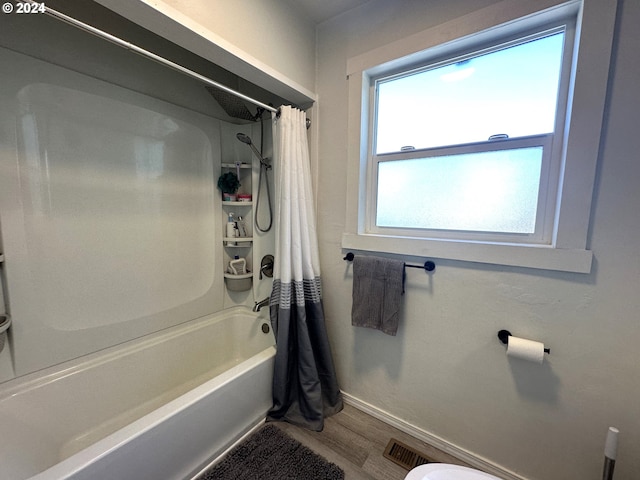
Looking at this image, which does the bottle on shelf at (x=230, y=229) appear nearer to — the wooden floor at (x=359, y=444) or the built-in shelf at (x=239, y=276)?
the built-in shelf at (x=239, y=276)

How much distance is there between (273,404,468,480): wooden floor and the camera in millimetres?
1267

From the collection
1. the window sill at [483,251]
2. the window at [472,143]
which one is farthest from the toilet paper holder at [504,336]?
the window at [472,143]

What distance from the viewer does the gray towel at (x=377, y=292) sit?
1.39 m

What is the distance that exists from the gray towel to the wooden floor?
64 centimetres

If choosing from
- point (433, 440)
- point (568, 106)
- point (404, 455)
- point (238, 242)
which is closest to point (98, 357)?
point (238, 242)

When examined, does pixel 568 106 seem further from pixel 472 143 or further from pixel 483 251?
pixel 483 251

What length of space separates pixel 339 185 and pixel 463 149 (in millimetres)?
703

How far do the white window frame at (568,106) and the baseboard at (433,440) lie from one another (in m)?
1.03

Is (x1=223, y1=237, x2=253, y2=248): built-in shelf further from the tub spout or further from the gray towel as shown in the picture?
the gray towel

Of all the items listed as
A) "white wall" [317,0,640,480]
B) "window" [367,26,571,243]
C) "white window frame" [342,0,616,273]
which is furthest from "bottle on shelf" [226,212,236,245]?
"white window frame" [342,0,616,273]

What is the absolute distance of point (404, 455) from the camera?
4.42 ft

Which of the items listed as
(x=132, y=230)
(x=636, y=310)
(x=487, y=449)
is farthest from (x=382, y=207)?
(x=132, y=230)

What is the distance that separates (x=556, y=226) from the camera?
1.04 metres

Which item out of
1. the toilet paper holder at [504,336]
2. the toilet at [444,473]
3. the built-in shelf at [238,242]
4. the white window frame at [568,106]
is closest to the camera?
the toilet at [444,473]
